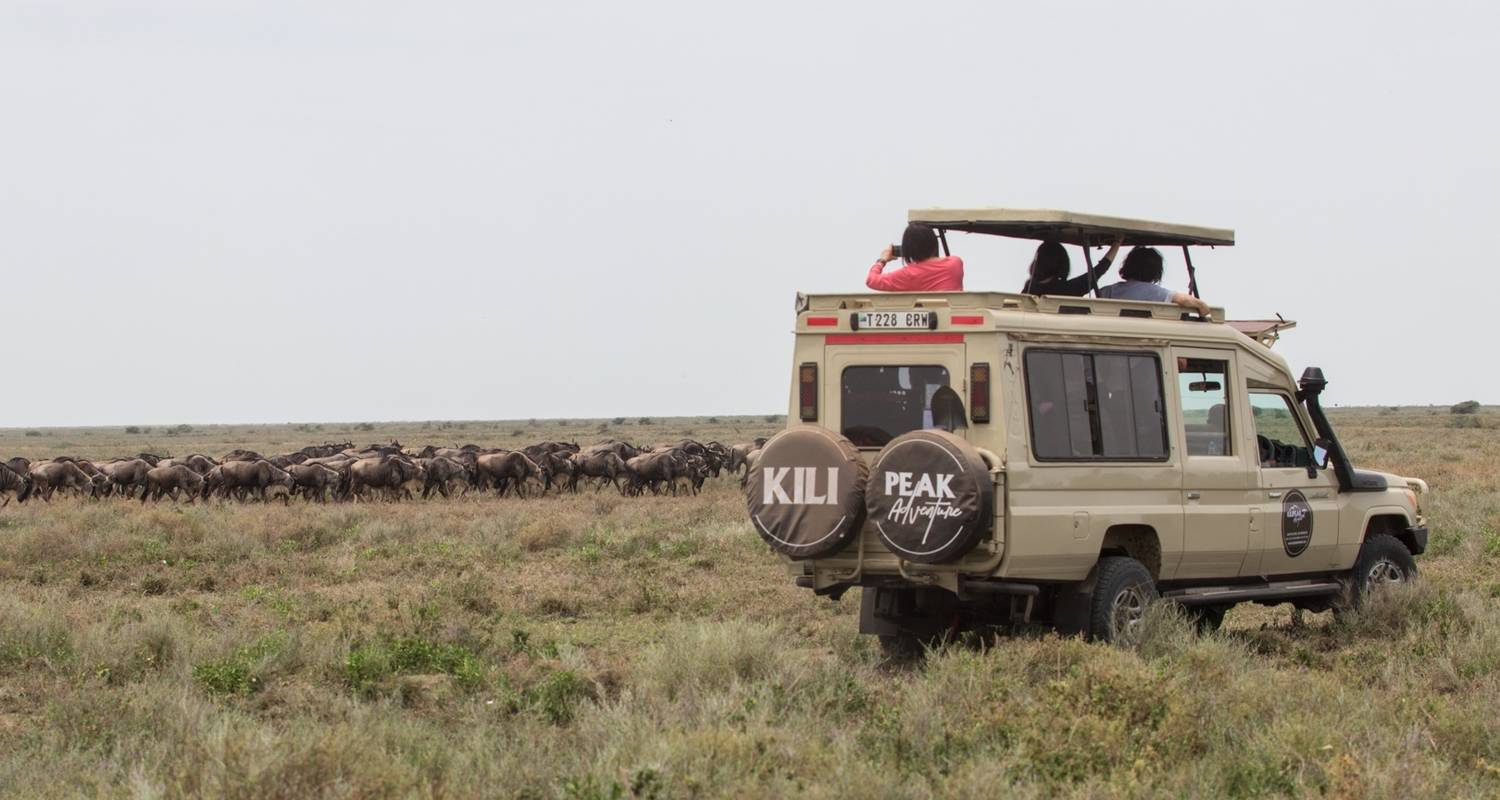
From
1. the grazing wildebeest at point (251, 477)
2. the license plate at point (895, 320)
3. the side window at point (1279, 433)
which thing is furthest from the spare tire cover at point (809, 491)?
the grazing wildebeest at point (251, 477)

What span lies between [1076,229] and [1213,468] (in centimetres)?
187

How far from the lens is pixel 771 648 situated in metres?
10.0

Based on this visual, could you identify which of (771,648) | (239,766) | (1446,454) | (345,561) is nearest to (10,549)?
(345,561)

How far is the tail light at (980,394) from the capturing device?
939cm

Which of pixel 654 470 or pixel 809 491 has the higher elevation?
pixel 809 491

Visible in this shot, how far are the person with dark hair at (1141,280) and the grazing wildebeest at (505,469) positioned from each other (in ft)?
75.4

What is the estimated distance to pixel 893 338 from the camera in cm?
984

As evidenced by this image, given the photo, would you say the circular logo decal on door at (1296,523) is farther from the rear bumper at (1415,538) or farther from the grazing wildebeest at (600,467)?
the grazing wildebeest at (600,467)

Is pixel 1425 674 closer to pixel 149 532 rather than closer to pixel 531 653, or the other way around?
pixel 531 653

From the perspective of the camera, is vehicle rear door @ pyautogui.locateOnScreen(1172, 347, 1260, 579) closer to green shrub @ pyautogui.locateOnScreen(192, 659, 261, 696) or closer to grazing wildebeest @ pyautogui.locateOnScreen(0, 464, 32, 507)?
green shrub @ pyautogui.locateOnScreen(192, 659, 261, 696)

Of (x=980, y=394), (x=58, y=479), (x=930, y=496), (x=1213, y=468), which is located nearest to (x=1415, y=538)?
(x=1213, y=468)

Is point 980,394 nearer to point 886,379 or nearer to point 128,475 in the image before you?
point 886,379

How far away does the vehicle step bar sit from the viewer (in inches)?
422

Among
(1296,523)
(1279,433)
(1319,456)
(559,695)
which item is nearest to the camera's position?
(559,695)
